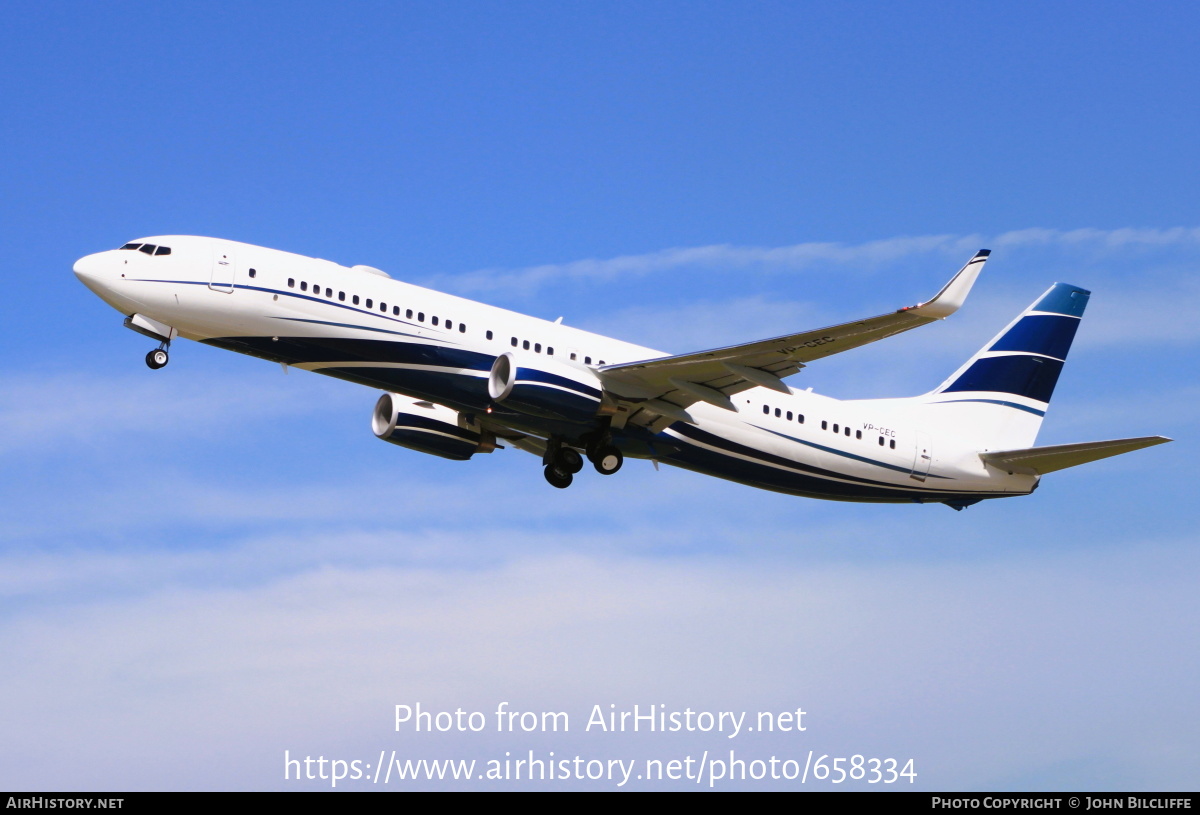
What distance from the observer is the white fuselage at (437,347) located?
30.9 metres

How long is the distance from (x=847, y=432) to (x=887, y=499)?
105 inches

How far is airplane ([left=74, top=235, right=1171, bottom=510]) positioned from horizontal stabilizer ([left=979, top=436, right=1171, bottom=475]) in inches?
2.2

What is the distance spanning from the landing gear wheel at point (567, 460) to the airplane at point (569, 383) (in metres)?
0.04

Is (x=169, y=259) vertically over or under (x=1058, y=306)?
under

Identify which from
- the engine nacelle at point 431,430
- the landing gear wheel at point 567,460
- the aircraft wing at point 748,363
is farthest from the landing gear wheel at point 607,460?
the engine nacelle at point 431,430

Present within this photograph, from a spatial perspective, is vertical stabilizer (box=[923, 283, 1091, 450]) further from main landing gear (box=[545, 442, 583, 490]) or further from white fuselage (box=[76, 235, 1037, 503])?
main landing gear (box=[545, 442, 583, 490])

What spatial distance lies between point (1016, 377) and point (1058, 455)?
5.24 meters

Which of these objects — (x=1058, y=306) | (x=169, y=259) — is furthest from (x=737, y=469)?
(x=169, y=259)

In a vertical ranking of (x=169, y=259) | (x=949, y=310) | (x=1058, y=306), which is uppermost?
(x=1058, y=306)

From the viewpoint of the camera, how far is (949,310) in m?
27.0

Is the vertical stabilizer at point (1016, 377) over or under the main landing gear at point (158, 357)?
over

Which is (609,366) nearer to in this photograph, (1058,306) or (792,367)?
(792,367)

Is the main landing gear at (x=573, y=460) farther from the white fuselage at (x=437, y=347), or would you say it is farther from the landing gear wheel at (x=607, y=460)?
the white fuselage at (x=437, y=347)

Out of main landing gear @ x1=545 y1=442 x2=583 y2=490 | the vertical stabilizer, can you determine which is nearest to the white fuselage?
main landing gear @ x1=545 y1=442 x2=583 y2=490
